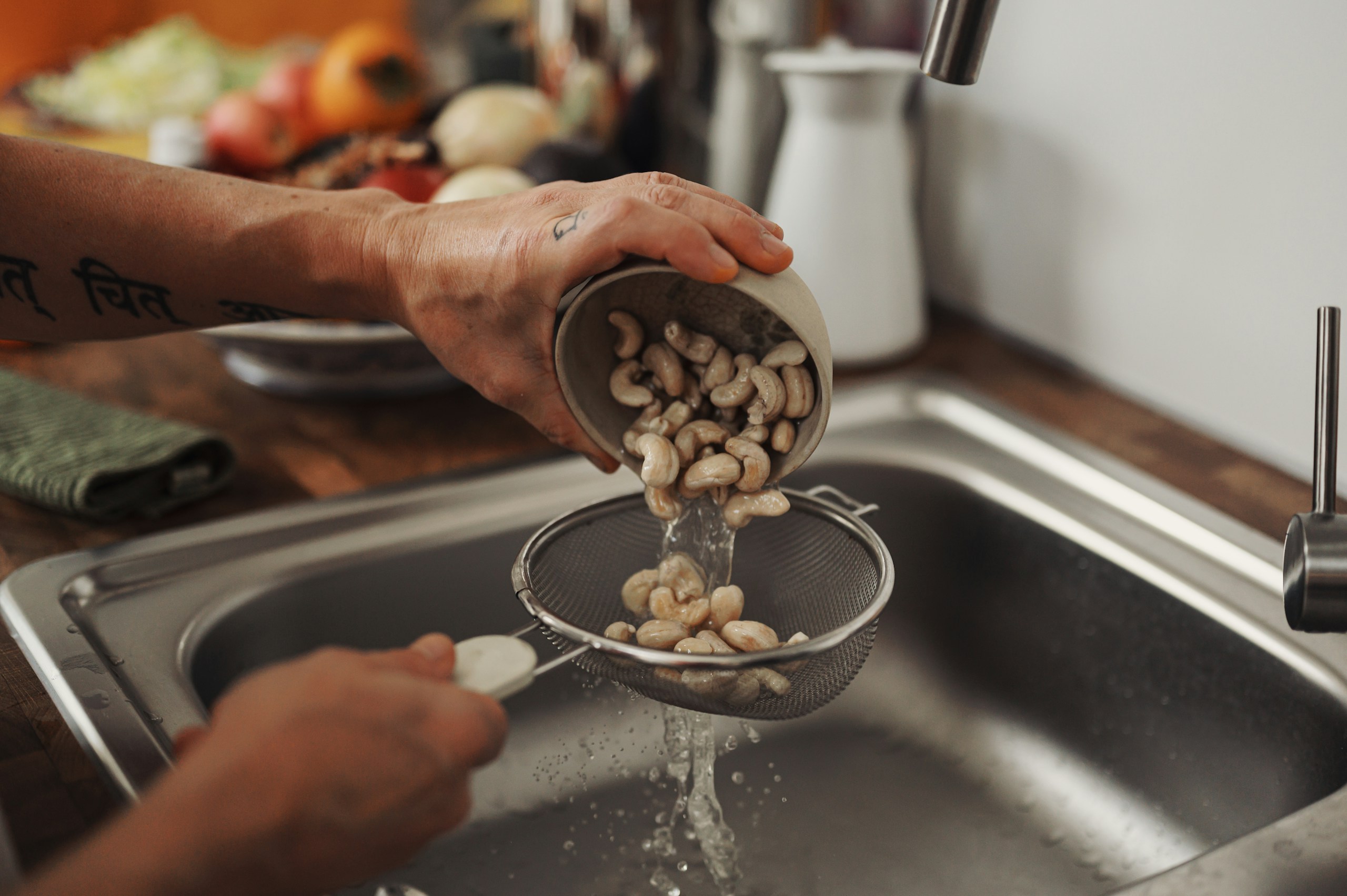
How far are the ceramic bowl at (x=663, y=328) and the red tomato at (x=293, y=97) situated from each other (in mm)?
783

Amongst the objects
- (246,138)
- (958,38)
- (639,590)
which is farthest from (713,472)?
(246,138)

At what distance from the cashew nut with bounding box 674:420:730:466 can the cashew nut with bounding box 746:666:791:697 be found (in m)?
0.14

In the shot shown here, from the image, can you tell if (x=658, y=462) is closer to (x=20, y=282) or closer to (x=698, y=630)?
(x=698, y=630)

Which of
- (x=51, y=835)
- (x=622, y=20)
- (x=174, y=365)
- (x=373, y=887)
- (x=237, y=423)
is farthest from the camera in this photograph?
(x=622, y=20)

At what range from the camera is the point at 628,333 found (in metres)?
0.69

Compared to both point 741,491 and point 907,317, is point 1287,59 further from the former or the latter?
point 741,491

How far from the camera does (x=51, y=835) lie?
53 centimetres

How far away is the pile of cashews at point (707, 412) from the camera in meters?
0.65

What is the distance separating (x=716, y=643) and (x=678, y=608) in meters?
0.05

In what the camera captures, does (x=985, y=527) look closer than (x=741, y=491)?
No

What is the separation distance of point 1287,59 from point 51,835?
0.93 m

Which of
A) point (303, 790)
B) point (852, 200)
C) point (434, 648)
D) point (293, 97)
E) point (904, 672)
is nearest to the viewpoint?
point (303, 790)

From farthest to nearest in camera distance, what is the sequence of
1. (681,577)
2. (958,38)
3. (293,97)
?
(293,97) < (681,577) < (958,38)

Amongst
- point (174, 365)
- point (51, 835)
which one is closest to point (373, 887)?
point (51, 835)
